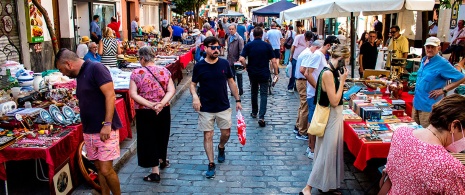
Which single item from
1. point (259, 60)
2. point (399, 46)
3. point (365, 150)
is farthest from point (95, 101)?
point (399, 46)

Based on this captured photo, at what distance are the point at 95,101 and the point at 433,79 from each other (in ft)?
13.3

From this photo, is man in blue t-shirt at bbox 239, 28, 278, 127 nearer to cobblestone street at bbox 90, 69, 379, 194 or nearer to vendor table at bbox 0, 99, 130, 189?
cobblestone street at bbox 90, 69, 379, 194

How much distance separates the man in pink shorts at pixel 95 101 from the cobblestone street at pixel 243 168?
1.03 meters

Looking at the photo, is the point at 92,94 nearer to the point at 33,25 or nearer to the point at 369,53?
the point at 369,53

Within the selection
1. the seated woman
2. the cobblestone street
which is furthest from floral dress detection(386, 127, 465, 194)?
the cobblestone street

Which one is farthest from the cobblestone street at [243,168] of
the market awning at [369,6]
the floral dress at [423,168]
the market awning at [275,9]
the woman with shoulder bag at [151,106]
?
the market awning at [275,9]

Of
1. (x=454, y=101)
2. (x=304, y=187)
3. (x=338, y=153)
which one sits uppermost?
(x=454, y=101)

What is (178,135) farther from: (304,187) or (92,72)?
(92,72)

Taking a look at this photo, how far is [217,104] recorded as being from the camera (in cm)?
538

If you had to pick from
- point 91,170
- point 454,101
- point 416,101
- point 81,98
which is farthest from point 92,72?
point 416,101

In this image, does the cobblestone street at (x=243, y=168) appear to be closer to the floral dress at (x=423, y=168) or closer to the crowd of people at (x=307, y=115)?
the crowd of people at (x=307, y=115)

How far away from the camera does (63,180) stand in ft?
14.8

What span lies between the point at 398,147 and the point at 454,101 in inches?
16.0

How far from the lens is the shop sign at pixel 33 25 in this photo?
35.2ft
